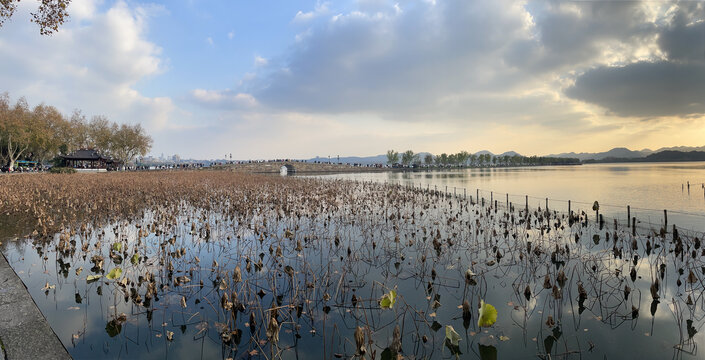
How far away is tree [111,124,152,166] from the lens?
98688 mm

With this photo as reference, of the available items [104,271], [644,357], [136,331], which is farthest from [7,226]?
[644,357]

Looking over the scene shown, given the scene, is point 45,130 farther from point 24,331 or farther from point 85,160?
point 24,331

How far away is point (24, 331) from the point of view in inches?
242

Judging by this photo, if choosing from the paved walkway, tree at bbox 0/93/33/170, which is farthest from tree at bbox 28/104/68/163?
the paved walkway

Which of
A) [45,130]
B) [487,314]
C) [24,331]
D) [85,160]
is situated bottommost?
[24,331]

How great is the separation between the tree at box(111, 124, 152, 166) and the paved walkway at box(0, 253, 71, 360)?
362ft

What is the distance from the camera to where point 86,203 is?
21172 millimetres

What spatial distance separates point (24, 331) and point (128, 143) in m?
113

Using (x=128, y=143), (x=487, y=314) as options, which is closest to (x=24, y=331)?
(x=487, y=314)

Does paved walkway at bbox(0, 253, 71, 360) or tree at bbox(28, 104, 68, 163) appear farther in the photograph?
tree at bbox(28, 104, 68, 163)

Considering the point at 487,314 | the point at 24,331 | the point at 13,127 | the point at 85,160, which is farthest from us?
the point at 85,160

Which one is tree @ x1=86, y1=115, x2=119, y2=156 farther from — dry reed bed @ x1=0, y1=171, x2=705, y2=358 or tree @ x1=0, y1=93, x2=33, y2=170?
dry reed bed @ x1=0, y1=171, x2=705, y2=358

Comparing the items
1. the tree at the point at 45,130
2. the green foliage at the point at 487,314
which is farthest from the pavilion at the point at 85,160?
the green foliage at the point at 487,314

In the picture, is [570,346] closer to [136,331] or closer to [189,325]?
[189,325]
